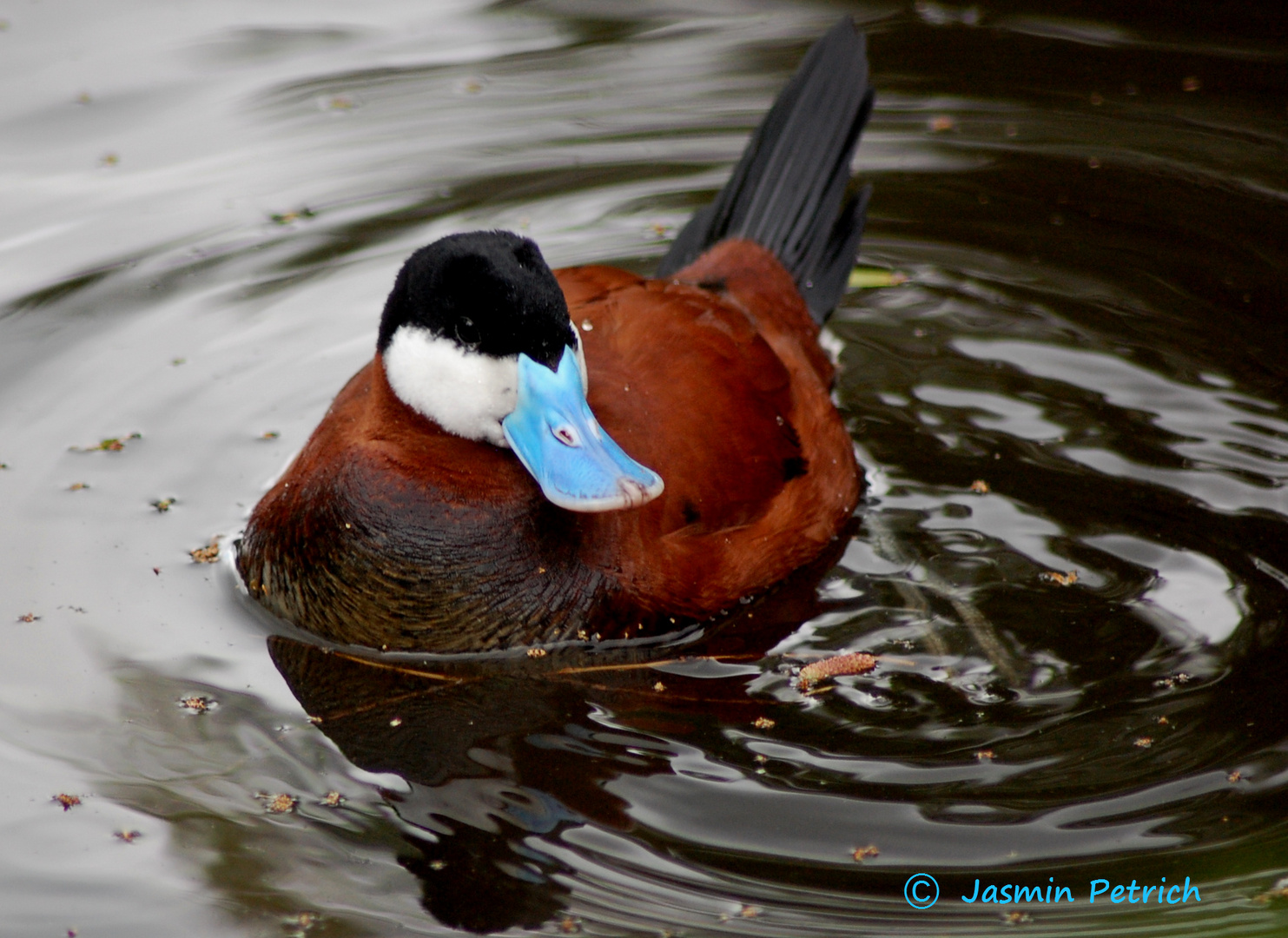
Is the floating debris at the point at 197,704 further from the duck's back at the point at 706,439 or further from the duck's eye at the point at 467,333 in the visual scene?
the duck's eye at the point at 467,333

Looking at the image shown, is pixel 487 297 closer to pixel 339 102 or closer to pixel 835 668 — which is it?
pixel 835 668

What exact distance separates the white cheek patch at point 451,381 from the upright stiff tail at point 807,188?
5.51 ft

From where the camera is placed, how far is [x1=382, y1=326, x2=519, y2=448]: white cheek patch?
3822 mm

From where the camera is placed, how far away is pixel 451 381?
386cm

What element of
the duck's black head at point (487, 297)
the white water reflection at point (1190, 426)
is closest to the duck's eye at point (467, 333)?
the duck's black head at point (487, 297)

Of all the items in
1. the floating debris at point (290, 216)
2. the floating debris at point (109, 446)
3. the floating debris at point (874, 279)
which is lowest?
the floating debris at point (109, 446)

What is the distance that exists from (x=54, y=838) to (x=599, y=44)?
18.0ft

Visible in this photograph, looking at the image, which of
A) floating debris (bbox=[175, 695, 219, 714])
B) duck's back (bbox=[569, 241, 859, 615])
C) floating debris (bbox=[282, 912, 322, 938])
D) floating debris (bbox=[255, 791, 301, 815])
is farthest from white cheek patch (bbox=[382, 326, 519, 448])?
floating debris (bbox=[282, 912, 322, 938])

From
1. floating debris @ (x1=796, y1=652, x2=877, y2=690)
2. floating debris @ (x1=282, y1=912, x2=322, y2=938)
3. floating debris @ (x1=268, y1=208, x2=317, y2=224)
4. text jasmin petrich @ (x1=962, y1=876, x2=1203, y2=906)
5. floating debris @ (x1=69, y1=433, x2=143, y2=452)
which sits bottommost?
floating debris @ (x1=282, y1=912, x2=322, y2=938)

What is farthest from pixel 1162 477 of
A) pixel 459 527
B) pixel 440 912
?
pixel 440 912

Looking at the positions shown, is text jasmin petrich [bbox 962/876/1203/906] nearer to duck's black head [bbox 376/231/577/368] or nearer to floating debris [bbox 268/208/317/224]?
duck's black head [bbox 376/231/577/368]

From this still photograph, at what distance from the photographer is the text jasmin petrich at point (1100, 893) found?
10.3ft

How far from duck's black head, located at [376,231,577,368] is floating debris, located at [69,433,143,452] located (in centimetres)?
164

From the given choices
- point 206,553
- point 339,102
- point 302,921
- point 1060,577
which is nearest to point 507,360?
point 206,553
